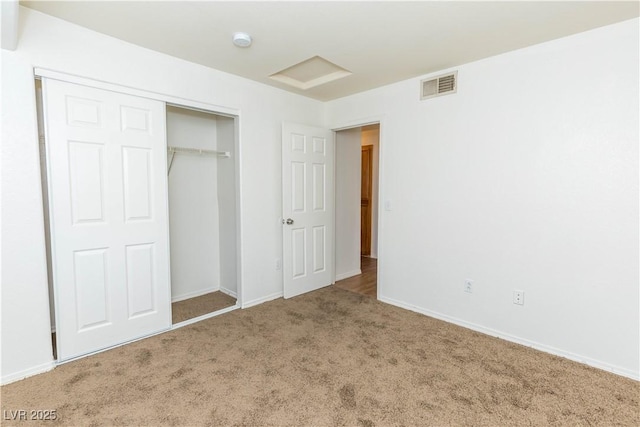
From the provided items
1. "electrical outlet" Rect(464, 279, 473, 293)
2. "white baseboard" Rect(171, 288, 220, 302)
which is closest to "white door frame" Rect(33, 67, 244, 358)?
"white baseboard" Rect(171, 288, 220, 302)

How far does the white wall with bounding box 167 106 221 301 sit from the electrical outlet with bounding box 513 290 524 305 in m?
3.20

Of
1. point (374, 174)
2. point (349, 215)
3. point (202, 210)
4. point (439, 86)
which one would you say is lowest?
point (349, 215)

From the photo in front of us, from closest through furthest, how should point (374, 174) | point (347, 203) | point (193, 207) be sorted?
point (193, 207) < point (347, 203) < point (374, 174)

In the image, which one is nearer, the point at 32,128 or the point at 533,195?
the point at 32,128

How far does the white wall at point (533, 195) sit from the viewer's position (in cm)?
218

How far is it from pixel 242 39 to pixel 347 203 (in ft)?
8.76

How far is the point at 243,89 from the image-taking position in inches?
127

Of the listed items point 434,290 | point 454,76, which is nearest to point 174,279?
point 434,290

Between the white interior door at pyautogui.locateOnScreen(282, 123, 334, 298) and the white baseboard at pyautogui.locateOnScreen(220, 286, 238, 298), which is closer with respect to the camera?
the white interior door at pyautogui.locateOnScreen(282, 123, 334, 298)

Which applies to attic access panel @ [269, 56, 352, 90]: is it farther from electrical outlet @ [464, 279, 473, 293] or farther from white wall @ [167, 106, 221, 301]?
electrical outlet @ [464, 279, 473, 293]

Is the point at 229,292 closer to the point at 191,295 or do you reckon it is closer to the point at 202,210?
the point at 191,295

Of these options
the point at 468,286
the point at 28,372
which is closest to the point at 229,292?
the point at 28,372

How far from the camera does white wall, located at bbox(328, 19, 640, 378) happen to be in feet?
7.14

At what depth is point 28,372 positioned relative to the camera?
2104 mm
